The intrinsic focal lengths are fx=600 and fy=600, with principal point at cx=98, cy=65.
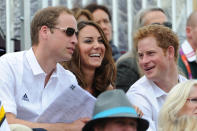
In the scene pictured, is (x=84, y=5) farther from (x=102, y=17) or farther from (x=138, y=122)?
(x=138, y=122)

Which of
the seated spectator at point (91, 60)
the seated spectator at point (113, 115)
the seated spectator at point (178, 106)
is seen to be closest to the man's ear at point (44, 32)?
the seated spectator at point (91, 60)

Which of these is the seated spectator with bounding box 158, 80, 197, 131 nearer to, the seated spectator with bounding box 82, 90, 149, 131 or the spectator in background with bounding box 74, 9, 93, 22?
the seated spectator with bounding box 82, 90, 149, 131

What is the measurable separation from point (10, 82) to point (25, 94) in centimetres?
15

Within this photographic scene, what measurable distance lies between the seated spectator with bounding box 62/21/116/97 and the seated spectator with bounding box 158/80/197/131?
4.13ft

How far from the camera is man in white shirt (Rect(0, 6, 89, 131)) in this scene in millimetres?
4414

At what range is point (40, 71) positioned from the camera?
4.64 meters

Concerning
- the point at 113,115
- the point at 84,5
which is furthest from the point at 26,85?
the point at 84,5

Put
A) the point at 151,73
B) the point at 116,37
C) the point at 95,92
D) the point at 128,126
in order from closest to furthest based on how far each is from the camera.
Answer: the point at 128,126
the point at 151,73
the point at 95,92
the point at 116,37

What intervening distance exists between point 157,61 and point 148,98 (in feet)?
1.18

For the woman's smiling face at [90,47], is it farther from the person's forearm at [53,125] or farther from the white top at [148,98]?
the person's forearm at [53,125]

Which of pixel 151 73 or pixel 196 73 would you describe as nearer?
pixel 151 73

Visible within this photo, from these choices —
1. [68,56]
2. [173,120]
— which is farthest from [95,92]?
[173,120]

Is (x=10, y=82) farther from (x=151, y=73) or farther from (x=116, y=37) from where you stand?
(x=116, y=37)

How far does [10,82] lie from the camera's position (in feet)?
14.6
